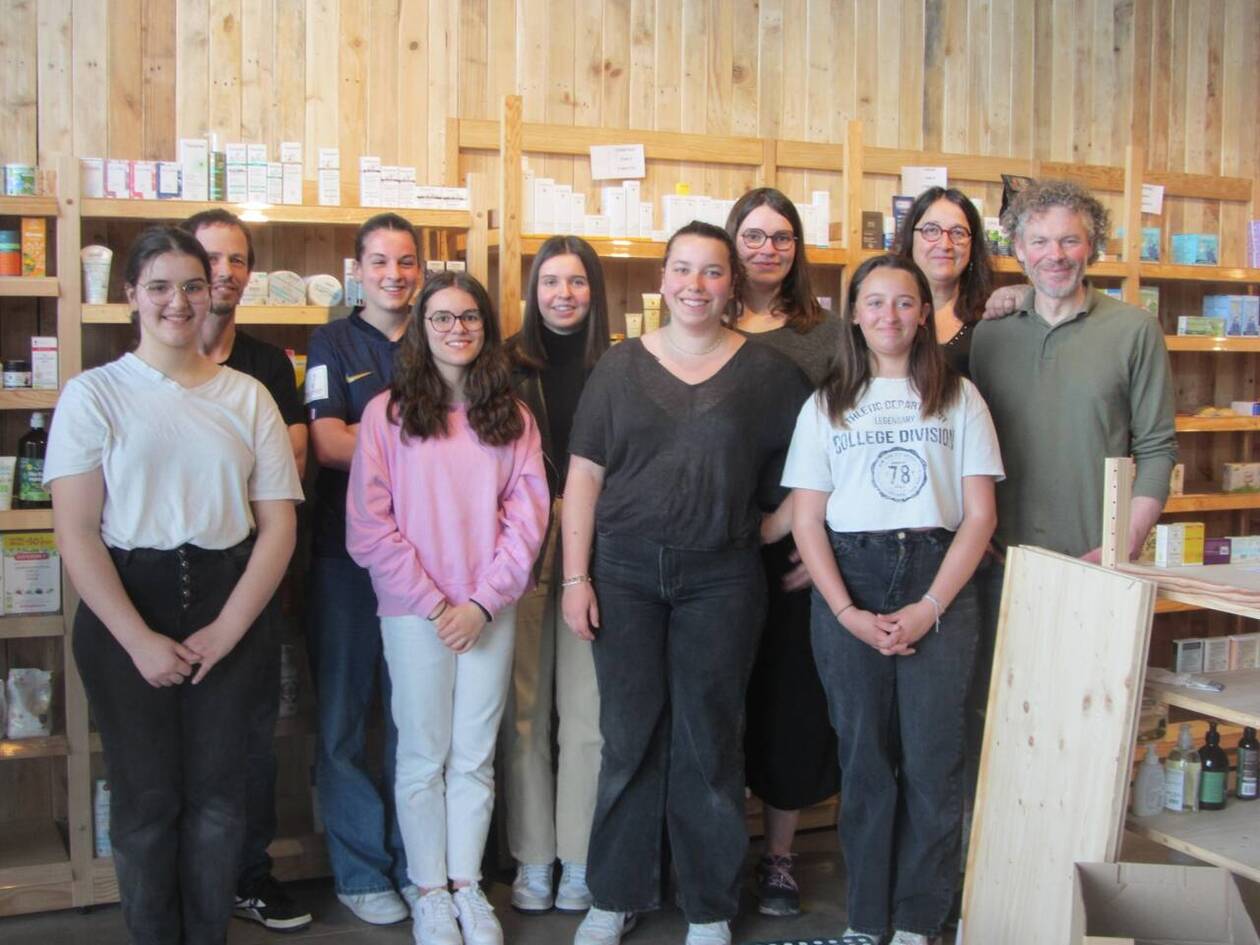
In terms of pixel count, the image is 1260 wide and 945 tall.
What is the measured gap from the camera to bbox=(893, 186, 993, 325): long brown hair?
124 inches

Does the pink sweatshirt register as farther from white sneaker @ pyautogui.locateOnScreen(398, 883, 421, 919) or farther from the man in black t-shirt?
white sneaker @ pyautogui.locateOnScreen(398, 883, 421, 919)

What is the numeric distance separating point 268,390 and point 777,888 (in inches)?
68.4

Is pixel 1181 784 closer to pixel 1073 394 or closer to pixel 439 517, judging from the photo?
pixel 1073 394

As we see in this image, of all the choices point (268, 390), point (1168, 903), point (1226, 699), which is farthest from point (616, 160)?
point (1168, 903)

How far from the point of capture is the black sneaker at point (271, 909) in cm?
312

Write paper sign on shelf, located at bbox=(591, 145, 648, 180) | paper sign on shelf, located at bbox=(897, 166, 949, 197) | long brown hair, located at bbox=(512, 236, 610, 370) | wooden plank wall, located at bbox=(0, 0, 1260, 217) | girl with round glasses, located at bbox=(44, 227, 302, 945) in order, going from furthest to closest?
paper sign on shelf, located at bbox=(897, 166, 949, 197) < paper sign on shelf, located at bbox=(591, 145, 648, 180) < wooden plank wall, located at bbox=(0, 0, 1260, 217) < long brown hair, located at bbox=(512, 236, 610, 370) < girl with round glasses, located at bbox=(44, 227, 302, 945)

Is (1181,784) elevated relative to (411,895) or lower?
elevated

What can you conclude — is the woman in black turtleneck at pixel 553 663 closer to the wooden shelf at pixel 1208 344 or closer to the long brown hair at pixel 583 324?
the long brown hair at pixel 583 324

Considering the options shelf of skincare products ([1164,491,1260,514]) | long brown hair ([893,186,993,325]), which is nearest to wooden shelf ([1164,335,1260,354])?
shelf of skincare products ([1164,491,1260,514])

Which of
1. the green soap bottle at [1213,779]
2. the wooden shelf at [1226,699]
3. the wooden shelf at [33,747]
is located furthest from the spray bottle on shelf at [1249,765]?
the wooden shelf at [33,747]

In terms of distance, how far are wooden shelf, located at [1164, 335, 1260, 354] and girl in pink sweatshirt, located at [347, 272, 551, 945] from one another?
2964 millimetres

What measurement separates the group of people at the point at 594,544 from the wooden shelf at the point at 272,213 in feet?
1.12

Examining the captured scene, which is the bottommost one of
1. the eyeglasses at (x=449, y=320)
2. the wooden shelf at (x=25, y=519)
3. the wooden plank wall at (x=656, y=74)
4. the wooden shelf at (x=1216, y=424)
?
the wooden shelf at (x=25, y=519)

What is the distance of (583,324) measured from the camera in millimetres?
3150
